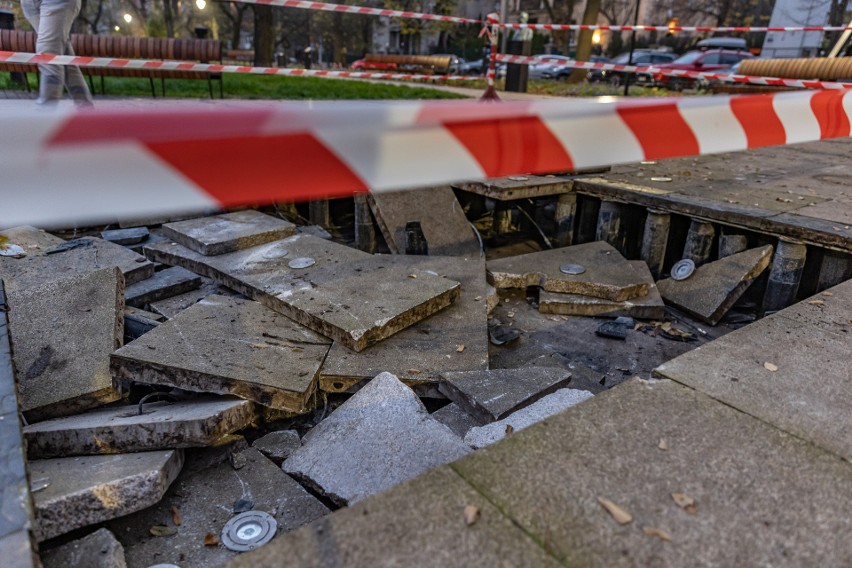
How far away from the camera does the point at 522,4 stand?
166 ft

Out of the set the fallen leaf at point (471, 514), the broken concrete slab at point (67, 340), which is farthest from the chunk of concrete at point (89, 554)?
the fallen leaf at point (471, 514)

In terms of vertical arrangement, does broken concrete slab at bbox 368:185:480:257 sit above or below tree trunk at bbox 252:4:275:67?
below

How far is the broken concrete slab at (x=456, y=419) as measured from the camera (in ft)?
9.44

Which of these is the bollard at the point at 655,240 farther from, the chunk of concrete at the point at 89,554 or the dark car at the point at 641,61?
the dark car at the point at 641,61

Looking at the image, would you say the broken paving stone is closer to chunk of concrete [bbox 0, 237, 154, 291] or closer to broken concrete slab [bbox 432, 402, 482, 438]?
broken concrete slab [bbox 432, 402, 482, 438]

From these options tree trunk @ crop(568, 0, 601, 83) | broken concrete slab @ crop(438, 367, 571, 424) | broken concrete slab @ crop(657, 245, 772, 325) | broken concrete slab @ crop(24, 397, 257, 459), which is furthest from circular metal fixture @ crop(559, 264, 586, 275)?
tree trunk @ crop(568, 0, 601, 83)

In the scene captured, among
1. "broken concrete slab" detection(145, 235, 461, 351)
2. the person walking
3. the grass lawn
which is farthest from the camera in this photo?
the grass lawn

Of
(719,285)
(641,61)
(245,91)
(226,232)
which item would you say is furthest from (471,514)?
(641,61)

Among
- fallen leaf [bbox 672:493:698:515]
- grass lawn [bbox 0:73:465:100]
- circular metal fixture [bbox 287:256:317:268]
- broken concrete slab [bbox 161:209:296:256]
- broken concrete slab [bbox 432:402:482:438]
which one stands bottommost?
broken concrete slab [bbox 432:402:482:438]

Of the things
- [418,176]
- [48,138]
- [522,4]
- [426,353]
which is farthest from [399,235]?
[522,4]

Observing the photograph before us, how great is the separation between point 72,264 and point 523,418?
10.5 feet

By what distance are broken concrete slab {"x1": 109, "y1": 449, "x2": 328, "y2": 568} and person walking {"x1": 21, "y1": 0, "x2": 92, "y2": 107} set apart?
550 cm

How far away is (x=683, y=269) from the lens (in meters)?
4.98

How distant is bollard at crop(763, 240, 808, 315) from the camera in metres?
4.40
